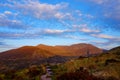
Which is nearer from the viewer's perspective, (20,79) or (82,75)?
(82,75)

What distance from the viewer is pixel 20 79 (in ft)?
90.7

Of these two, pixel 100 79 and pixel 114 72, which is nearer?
pixel 100 79

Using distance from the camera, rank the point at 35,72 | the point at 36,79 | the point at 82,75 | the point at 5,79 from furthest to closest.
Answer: the point at 35,72 < the point at 5,79 < the point at 36,79 < the point at 82,75

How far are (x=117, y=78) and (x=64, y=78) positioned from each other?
5193 millimetres

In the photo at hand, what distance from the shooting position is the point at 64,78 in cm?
2361

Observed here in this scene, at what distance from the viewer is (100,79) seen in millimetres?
20953

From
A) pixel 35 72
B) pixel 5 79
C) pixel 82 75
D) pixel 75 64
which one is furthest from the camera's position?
pixel 75 64

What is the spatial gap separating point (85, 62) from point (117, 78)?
1499 cm

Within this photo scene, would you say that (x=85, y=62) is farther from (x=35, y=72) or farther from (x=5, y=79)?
(x=5, y=79)

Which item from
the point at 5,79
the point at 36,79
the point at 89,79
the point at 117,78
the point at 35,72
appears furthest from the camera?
the point at 35,72

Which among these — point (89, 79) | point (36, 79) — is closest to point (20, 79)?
point (36, 79)

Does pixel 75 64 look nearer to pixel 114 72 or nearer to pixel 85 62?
pixel 85 62

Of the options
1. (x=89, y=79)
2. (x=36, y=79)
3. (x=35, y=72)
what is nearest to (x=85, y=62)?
(x=35, y=72)

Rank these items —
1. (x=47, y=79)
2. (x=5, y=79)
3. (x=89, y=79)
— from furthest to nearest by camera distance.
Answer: (x=5, y=79) < (x=47, y=79) < (x=89, y=79)
